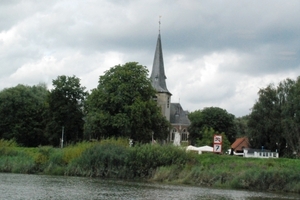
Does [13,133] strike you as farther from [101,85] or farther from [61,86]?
[101,85]

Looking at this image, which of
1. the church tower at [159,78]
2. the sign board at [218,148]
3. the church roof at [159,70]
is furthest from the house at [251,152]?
the sign board at [218,148]

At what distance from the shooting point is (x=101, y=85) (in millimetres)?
88125

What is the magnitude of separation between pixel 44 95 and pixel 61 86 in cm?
1887

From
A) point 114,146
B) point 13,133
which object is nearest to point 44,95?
point 13,133

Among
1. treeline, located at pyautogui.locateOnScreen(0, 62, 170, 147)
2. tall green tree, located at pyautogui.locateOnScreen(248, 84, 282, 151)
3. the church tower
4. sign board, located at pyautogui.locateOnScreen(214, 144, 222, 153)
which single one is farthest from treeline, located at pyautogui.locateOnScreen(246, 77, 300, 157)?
sign board, located at pyautogui.locateOnScreen(214, 144, 222, 153)

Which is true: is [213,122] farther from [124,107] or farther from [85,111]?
[124,107]

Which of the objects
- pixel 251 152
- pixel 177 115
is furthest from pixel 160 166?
pixel 177 115

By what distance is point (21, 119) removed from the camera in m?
98.2

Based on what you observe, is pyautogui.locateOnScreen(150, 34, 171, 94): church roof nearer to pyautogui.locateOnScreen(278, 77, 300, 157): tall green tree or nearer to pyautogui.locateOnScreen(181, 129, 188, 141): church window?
pyautogui.locateOnScreen(181, 129, 188, 141): church window

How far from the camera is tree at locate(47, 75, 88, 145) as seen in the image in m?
92.6

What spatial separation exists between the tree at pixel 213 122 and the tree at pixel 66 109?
1380 inches

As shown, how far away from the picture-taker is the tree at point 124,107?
3204 inches

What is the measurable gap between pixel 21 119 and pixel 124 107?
25.2 m

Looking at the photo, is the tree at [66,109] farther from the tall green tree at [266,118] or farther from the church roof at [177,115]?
the church roof at [177,115]
